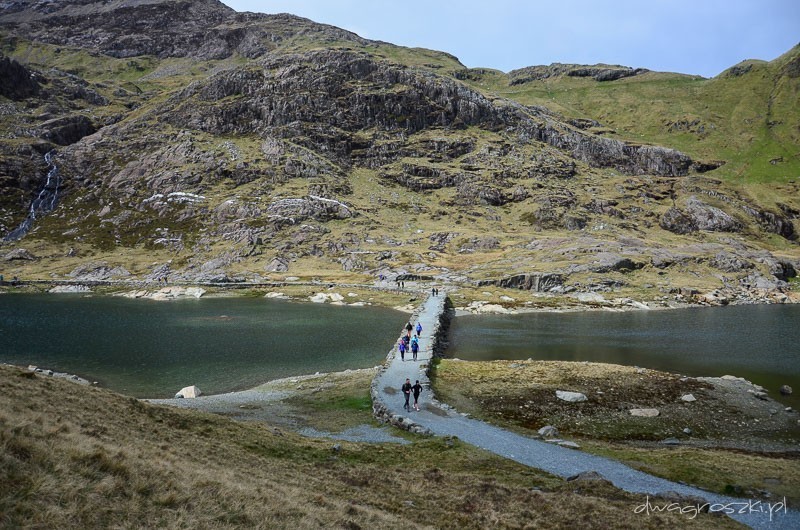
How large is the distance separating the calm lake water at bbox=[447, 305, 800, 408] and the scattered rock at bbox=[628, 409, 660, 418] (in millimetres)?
13669

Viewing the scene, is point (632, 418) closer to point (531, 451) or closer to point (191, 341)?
point (531, 451)

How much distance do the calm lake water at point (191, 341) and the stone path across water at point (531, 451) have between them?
50.9ft

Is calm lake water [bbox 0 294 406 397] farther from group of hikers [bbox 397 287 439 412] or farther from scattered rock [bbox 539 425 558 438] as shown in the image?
scattered rock [bbox 539 425 558 438]

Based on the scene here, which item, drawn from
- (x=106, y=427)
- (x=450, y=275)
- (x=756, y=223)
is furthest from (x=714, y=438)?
(x=756, y=223)

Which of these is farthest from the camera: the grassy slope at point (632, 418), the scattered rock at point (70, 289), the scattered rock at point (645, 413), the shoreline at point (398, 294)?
the scattered rock at point (70, 289)

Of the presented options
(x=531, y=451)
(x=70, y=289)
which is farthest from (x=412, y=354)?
(x=70, y=289)

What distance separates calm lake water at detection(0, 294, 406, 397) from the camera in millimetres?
47219

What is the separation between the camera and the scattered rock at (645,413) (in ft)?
112

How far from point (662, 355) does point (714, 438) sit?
28.0 m

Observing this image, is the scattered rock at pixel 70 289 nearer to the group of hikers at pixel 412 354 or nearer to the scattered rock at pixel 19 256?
the scattered rock at pixel 19 256

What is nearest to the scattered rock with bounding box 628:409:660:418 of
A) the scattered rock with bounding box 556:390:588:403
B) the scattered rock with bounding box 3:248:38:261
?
the scattered rock with bounding box 556:390:588:403

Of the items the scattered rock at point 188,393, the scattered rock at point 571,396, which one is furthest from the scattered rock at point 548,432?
the scattered rock at point 188,393

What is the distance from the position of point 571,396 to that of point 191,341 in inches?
2018

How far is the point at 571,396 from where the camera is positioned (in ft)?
123
